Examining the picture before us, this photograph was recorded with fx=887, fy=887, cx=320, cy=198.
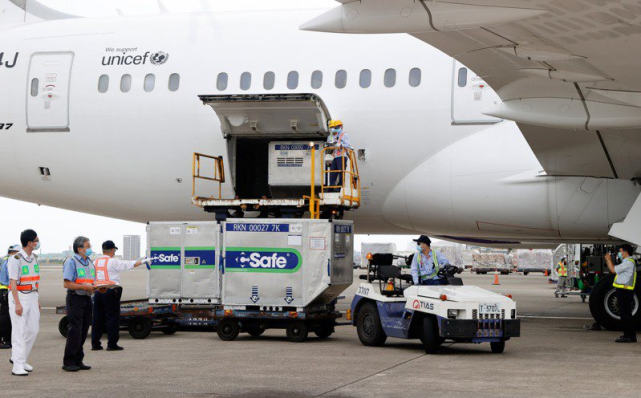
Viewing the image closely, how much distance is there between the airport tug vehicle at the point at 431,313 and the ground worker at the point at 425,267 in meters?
0.12

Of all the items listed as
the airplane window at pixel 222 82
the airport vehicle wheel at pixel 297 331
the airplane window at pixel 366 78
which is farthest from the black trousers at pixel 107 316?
the airplane window at pixel 366 78

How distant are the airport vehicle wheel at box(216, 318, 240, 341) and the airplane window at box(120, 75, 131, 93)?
243 inches

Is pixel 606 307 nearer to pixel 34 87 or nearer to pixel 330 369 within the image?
pixel 330 369

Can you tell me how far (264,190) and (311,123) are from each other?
2286 mm

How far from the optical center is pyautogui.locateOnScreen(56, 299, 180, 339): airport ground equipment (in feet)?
52.0

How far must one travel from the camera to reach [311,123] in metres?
17.7

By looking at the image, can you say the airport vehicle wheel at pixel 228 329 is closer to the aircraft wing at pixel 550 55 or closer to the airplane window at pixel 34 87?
the aircraft wing at pixel 550 55

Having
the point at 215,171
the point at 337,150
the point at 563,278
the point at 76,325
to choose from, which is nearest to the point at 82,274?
the point at 76,325

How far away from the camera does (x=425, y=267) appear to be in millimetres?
14211

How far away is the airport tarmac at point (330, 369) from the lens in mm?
9914

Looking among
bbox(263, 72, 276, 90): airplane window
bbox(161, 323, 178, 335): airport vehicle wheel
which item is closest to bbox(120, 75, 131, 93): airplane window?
bbox(263, 72, 276, 90): airplane window

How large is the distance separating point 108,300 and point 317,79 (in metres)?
6.55

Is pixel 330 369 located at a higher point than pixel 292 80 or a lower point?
lower

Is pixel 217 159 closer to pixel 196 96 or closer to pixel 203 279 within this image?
pixel 196 96
